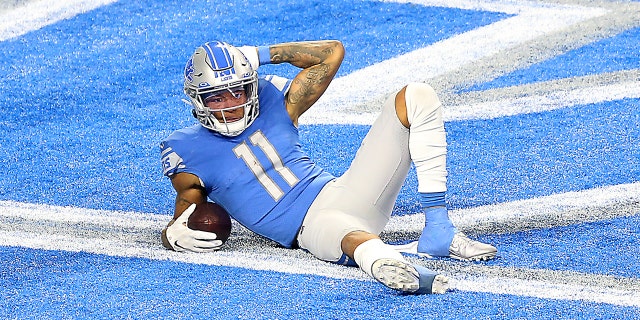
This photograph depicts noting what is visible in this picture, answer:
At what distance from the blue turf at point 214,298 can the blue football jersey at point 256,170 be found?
1.16 feet

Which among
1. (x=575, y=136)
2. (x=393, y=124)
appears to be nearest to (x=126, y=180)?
(x=393, y=124)

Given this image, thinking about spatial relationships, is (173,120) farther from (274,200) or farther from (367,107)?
(274,200)

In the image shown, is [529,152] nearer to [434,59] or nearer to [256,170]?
[256,170]

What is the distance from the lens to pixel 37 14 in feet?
28.9

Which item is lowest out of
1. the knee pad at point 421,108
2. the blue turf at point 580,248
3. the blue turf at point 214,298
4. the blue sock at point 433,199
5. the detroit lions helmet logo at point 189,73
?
the blue turf at point 214,298

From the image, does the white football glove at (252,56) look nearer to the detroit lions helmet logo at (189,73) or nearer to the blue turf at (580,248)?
the detroit lions helmet logo at (189,73)

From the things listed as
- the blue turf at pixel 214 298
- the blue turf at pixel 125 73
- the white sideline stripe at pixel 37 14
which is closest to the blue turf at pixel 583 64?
the blue turf at pixel 125 73

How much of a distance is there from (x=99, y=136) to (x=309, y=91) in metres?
1.94

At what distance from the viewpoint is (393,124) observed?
15.1 feet

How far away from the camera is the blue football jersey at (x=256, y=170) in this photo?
187 inches

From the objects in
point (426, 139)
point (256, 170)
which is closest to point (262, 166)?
point (256, 170)

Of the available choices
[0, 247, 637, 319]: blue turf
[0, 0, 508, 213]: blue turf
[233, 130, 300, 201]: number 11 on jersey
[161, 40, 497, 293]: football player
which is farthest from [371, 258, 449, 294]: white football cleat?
[0, 0, 508, 213]: blue turf

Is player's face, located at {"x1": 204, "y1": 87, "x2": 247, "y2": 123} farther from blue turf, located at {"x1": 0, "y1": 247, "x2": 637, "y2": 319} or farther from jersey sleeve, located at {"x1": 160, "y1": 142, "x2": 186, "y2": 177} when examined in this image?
blue turf, located at {"x1": 0, "y1": 247, "x2": 637, "y2": 319}

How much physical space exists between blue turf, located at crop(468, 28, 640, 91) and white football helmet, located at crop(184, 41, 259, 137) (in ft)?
8.30
